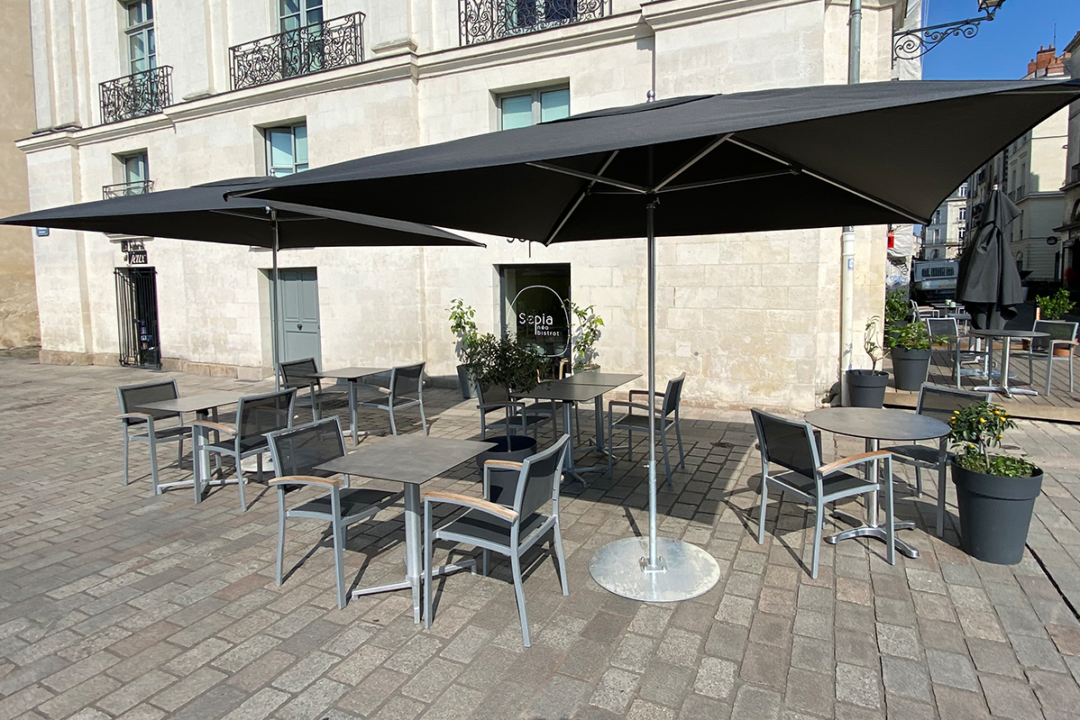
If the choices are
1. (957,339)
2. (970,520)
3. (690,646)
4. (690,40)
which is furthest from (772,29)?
(690,646)

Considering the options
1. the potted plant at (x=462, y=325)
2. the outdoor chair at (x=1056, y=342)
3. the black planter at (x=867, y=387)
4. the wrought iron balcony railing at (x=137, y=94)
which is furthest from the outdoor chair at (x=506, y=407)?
the wrought iron balcony railing at (x=137, y=94)

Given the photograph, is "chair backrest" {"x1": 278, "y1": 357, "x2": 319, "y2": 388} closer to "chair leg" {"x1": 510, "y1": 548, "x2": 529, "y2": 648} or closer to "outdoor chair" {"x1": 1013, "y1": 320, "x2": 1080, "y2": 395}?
"chair leg" {"x1": 510, "y1": 548, "x2": 529, "y2": 648}

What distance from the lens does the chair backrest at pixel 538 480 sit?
2947 millimetres

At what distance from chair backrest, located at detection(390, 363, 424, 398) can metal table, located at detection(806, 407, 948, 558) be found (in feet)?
14.2

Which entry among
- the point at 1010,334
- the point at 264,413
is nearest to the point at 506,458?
the point at 264,413

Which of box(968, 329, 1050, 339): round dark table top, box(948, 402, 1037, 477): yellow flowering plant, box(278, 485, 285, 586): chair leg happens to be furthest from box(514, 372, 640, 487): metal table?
box(968, 329, 1050, 339): round dark table top

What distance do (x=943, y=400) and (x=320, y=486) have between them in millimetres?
4182

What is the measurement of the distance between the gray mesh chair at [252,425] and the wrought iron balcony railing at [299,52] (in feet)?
24.1

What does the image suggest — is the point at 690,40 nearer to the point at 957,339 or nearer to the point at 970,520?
the point at 957,339

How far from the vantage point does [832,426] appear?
3938 millimetres

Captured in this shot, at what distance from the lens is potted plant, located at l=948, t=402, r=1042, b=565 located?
3.57 metres

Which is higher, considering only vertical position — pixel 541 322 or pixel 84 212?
pixel 84 212

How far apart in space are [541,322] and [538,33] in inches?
164

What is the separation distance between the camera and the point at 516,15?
31.2 feet
